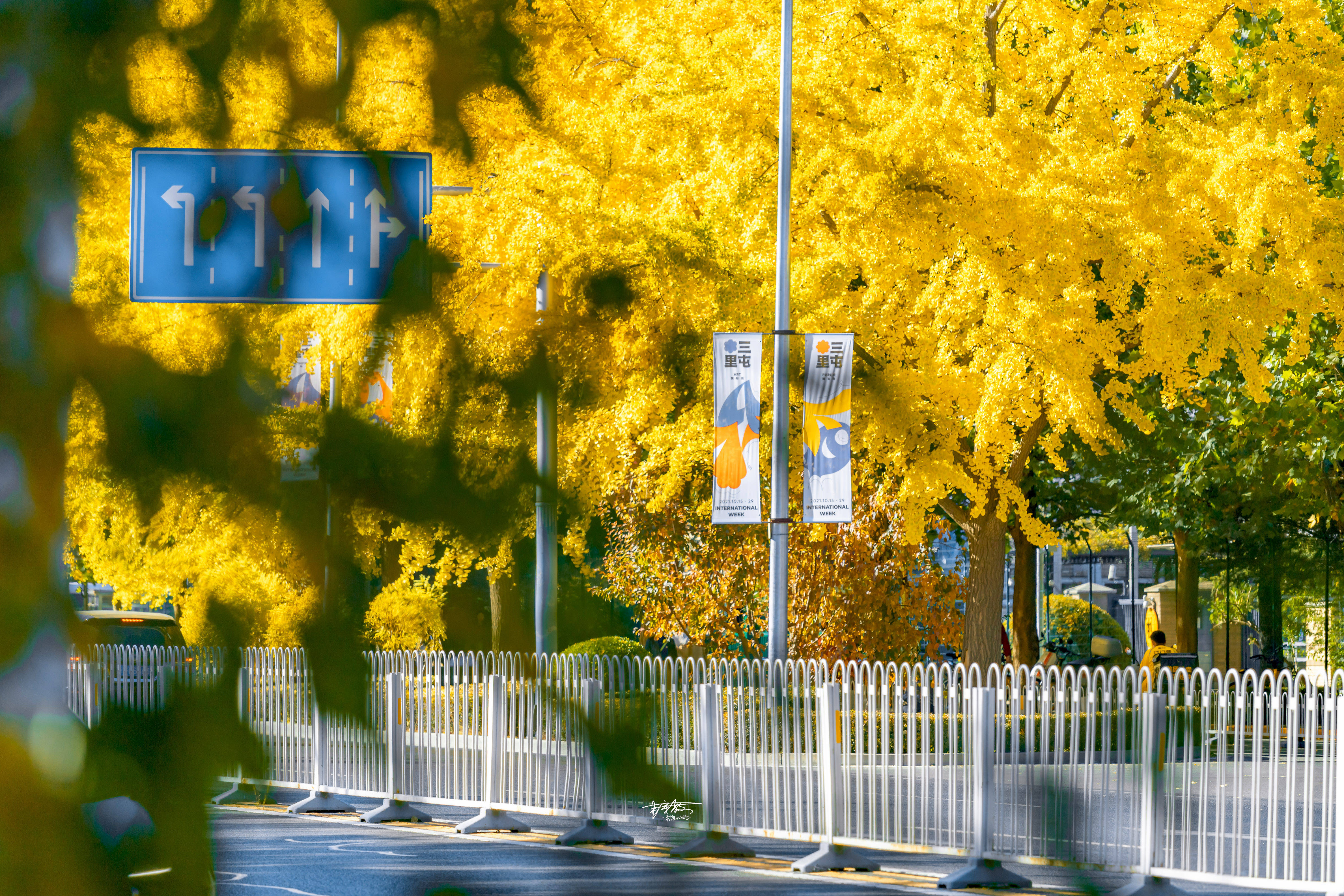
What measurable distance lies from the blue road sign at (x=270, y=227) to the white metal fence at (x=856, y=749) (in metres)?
0.21

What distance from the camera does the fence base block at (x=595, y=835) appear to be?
0.80 meters

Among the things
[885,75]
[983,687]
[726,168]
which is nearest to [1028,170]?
[885,75]

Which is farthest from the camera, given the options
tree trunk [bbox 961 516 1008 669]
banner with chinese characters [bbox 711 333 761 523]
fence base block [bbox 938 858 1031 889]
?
tree trunk [bbox 961 516 1008 669]

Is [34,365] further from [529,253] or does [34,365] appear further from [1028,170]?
[1028,170]

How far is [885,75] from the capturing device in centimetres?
1314

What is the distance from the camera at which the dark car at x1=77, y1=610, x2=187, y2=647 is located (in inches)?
28.0

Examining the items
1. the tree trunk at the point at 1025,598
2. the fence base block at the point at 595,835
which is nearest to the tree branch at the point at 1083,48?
the tree trunk at the point at 1025,598

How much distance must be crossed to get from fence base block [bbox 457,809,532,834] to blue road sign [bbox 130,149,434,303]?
762 cm

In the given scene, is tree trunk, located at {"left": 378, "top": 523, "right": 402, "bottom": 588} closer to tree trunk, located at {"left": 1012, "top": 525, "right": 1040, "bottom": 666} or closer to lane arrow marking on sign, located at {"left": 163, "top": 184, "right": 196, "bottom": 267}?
lane arrow marking on sign, located at {"left": 163, "top": 184, "right": 196, "bottom": 267}

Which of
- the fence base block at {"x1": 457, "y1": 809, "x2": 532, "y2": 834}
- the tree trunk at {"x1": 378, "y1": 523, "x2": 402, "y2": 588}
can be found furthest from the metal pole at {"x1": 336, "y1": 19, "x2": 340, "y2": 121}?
the fence base block at {"x1": 457, "y1": 809, "x2": 532, "y2": 834}

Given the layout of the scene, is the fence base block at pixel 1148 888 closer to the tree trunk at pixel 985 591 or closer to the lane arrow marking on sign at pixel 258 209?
the lane arrow marking on sign at pixel 258 209

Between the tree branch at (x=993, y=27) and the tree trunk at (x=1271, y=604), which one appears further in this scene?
the tree trunk at (x=1271, y=604)

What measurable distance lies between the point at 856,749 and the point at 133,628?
9576 mm

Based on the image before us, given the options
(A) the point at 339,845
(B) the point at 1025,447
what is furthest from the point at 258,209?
(B) the point at 1025,447
